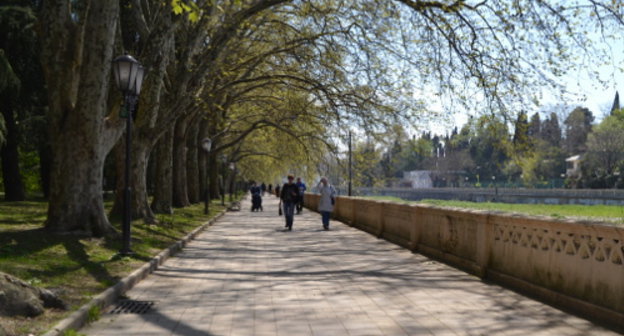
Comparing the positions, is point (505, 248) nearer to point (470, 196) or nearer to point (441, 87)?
point (441, 87)

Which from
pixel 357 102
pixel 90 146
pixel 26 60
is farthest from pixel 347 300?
pixel 26 60

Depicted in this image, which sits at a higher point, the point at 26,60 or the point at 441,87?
the point at 26,60

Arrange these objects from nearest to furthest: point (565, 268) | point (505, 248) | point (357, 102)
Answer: point (565, 268), point (505, 248), point (357, 102)

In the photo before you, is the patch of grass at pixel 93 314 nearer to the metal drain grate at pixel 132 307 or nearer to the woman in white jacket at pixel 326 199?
the metal drain grate at pixel 132 307

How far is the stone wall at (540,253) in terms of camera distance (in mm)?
6762

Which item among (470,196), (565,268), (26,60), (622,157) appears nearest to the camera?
(565,268)

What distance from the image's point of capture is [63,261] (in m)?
10.2

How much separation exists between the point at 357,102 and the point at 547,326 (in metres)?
16.5

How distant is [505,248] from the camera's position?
9.53 m

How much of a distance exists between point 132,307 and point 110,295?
401 millimetres

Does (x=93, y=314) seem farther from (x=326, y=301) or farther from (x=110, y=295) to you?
(x=326, y=301)

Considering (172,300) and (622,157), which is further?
(622,157)

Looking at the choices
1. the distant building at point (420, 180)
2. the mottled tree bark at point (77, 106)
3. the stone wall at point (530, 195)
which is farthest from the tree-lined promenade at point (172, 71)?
the distant building at point (420, 180)

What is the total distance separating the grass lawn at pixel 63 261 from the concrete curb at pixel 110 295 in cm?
11
